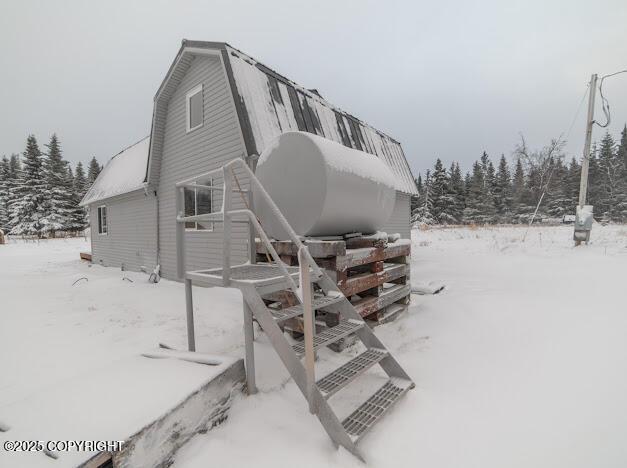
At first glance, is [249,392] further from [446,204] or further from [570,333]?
[446,204]

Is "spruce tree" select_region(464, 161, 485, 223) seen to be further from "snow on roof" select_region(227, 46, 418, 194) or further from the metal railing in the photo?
the metal railing

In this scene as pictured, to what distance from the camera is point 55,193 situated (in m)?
37.9

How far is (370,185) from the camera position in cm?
454

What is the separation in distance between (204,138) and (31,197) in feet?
131

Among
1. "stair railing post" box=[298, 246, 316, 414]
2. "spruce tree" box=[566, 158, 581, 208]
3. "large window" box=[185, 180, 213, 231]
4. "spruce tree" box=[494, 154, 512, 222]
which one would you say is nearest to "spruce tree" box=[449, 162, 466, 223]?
"spruce tree" box=[494, 154, 512, 222]

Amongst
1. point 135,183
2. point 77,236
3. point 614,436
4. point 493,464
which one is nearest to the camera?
point 493,464

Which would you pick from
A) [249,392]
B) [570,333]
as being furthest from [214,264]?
[570,333]

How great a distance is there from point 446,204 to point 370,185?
47.6 meters

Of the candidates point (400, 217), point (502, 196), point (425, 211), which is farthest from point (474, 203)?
point (400, 217)

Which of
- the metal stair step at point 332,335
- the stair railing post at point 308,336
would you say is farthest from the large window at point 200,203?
the stair railing post at point 308,336

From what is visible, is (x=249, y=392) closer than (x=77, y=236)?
Yes

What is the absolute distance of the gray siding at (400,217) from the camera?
1398cm

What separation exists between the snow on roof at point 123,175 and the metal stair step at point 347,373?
11.5 metres

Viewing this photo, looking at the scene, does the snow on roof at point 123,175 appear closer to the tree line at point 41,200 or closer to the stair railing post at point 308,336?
the stair railing post at point 308,336
